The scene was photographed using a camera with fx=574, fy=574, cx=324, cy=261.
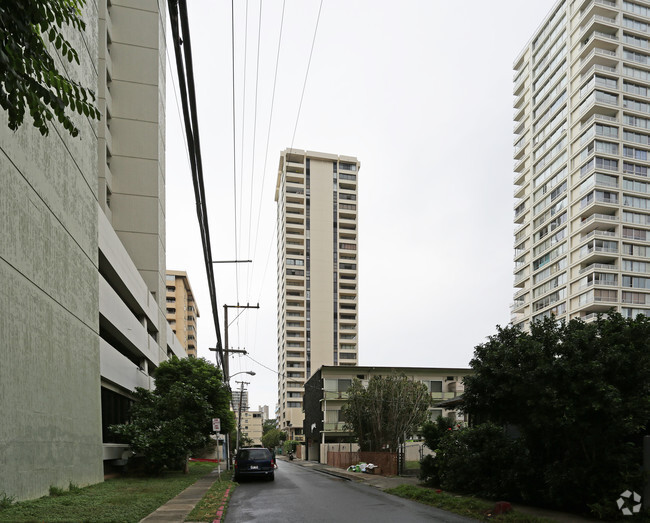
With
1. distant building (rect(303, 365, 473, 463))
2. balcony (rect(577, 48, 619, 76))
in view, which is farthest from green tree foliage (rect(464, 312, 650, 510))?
balcony (rect(577, 48, 619, 76))

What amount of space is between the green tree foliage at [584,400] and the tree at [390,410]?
69.0ft

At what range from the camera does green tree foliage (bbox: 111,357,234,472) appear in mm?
24797

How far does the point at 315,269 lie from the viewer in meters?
114

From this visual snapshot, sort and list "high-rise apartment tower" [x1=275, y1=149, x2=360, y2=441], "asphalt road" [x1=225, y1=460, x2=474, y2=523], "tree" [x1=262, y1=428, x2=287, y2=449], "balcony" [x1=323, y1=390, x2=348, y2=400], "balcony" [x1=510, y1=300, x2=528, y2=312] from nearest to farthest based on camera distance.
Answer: "asphalt road" [x1=225, y1=460, x2=474, y2=523] < "balcony" [x1=323, y1=390, x2=348, y2=400] < "balcony" [x1=510, y1=300, x2=528, y2=312] < "high-rise apartment tower" [x1=275, y1=149, x2=360, y2=441] < "tree" [x1=262, y1=428, x2=287, y2=449]

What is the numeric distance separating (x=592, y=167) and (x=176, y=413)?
65654mm

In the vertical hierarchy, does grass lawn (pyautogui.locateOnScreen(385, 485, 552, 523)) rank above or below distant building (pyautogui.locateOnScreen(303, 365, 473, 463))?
above

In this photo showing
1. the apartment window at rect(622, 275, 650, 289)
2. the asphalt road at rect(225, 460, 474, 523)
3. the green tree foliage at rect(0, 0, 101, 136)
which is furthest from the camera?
the apartment window at rect(622, 275, 650, 289)

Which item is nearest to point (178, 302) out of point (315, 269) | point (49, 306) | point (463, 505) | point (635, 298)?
point (315, 269)

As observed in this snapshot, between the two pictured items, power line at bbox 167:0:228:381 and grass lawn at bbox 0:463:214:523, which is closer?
power line at bbox 167:0:228:381

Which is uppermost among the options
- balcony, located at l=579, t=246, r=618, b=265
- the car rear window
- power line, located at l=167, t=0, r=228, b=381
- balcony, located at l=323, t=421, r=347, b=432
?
balcony, located at l=579, t=246, r=618, b=265

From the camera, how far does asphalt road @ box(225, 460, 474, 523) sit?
12359 millimetres

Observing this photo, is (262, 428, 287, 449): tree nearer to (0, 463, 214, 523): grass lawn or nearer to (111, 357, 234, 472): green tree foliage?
(111, 357, 234, 472): green tree foliage

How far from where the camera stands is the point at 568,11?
80.2 meters

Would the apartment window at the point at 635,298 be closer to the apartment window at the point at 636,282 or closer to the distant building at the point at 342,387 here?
the apartment window at the point at 636,282
